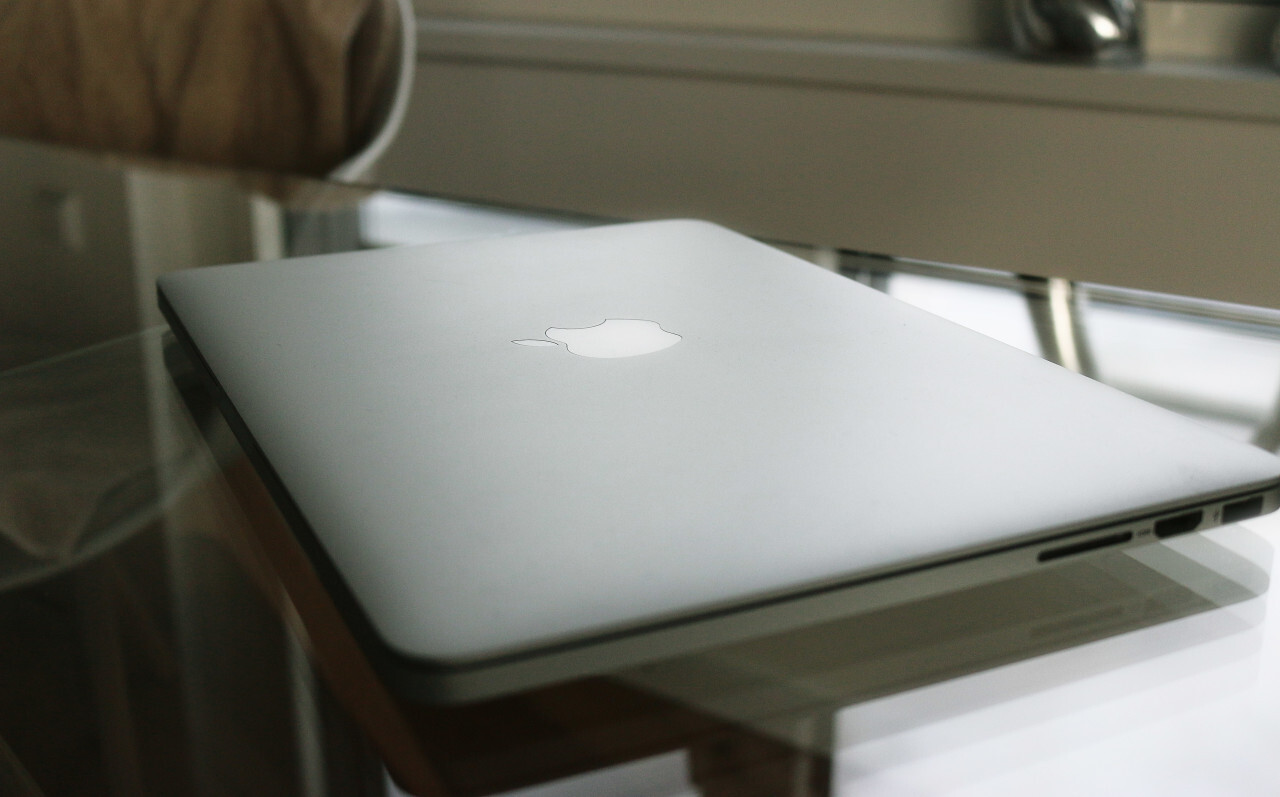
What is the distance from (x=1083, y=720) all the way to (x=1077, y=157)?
Result: 144 cm

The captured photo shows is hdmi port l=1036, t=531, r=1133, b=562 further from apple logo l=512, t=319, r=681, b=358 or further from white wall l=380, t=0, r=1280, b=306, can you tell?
white wall l=380, t=0, r=1280, b=306

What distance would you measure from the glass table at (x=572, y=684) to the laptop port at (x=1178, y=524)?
0.02 m

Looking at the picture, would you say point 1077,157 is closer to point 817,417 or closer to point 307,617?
point 817,417

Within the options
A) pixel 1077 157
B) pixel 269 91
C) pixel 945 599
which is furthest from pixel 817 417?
pixel 1077 157

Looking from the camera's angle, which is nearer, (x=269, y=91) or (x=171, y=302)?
(x=171, y=302)

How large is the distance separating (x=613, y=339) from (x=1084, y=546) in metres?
0.20

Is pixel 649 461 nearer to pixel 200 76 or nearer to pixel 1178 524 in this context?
pixel 1178 524

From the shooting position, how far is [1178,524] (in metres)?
0.35

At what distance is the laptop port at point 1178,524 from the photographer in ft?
1.14

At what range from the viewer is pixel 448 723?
0.30m

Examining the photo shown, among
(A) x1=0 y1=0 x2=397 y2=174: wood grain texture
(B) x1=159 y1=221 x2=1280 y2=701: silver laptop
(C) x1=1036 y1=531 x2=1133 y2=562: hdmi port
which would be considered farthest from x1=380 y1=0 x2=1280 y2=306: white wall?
(C) x1=1036 y1=531 x2=1133 y2=562: hdmi port

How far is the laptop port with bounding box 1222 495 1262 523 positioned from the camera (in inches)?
14.1

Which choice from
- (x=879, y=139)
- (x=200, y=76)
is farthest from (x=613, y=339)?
(x=879, y=139)

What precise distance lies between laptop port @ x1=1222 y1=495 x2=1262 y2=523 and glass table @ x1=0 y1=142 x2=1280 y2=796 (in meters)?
0.02
